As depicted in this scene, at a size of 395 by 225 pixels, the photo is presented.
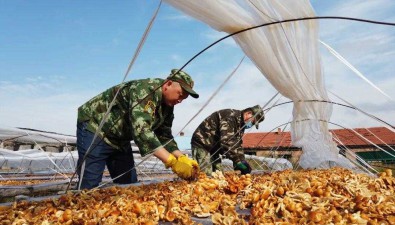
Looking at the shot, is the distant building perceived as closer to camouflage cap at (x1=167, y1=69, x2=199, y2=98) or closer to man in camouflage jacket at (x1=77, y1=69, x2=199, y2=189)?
man in camouflage jacket at (x1=77, y1=69, x2=199, y2=189)

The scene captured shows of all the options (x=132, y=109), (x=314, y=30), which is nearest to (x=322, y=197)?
(x=132, y=109)

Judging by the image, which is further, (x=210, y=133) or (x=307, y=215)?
(x=210, y=133)

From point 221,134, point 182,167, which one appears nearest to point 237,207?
point 182,167

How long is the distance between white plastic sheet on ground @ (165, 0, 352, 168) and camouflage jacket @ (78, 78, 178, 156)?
2.78 feet

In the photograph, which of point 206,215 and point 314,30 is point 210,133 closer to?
point 314,30

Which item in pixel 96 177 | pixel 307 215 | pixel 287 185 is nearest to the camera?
pixel 307 215

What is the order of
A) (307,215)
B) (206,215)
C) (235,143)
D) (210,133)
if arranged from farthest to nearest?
1. (210,133)
2. (235,143)
3. (206,215)
4. (307,215)

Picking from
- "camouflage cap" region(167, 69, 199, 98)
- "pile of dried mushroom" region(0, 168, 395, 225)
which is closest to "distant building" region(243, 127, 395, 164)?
"camouflage cap" region(167, 69, 199, 98)

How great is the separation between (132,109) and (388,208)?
2.12 m

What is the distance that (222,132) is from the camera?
5039 mm

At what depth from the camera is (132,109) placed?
3104mm

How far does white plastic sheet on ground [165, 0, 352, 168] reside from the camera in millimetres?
3215

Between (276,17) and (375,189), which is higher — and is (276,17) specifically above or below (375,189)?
above

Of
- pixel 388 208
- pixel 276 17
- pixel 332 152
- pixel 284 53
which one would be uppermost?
pixel 276 17
